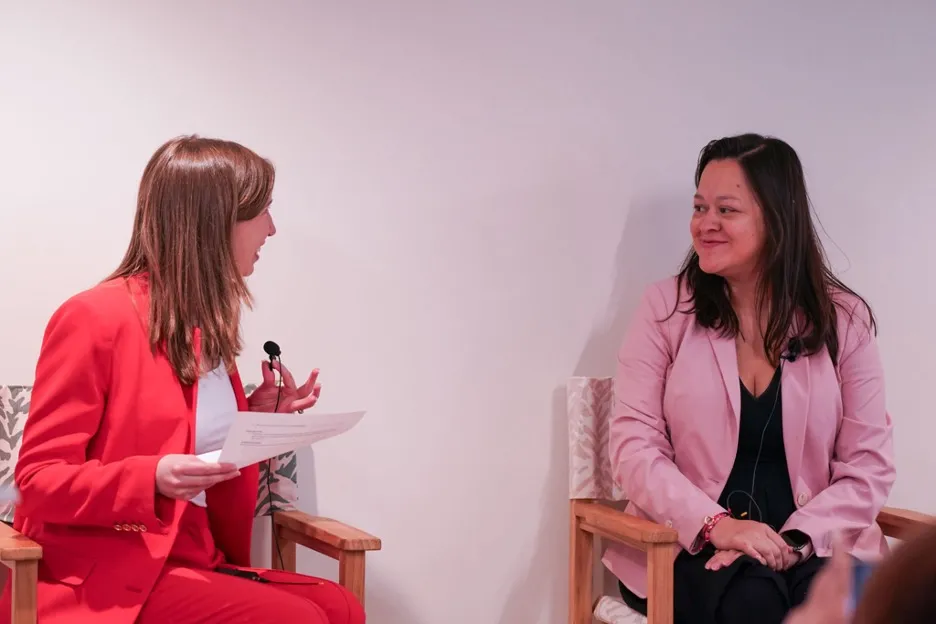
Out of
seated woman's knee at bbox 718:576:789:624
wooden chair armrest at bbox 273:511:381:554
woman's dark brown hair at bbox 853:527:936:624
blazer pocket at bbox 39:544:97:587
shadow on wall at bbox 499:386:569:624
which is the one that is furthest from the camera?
shadow on wall at bbox 499:386:569:624

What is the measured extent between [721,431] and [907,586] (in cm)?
186

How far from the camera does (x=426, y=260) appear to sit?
8.74 feet

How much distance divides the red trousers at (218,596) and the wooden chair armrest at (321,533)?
86 mm

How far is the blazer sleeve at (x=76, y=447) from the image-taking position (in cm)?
174

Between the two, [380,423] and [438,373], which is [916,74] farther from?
[380,423]

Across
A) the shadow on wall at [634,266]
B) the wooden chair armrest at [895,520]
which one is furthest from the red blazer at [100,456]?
the wooden chair armrest at [895,520]

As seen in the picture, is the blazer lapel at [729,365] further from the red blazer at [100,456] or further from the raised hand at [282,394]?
the red blazer at [100,456]

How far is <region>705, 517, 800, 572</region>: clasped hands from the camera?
2219mm

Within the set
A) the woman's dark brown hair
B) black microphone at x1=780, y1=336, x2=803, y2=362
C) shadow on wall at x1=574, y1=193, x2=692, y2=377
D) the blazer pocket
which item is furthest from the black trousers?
the woman's dark brown hair

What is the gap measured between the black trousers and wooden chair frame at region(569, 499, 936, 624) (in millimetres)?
78

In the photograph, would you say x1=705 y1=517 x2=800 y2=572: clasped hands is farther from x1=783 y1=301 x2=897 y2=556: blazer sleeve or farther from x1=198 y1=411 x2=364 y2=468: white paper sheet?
x1=198 y1=411 x2=364 y2=468: white paper sheet

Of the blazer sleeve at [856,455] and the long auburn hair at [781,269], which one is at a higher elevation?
the long auburn hair at [781,269]

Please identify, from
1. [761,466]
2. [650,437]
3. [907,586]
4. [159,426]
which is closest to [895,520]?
[761,466]

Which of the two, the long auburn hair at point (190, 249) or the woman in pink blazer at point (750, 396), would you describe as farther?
the woman in pink blazer at point (750, 396)
